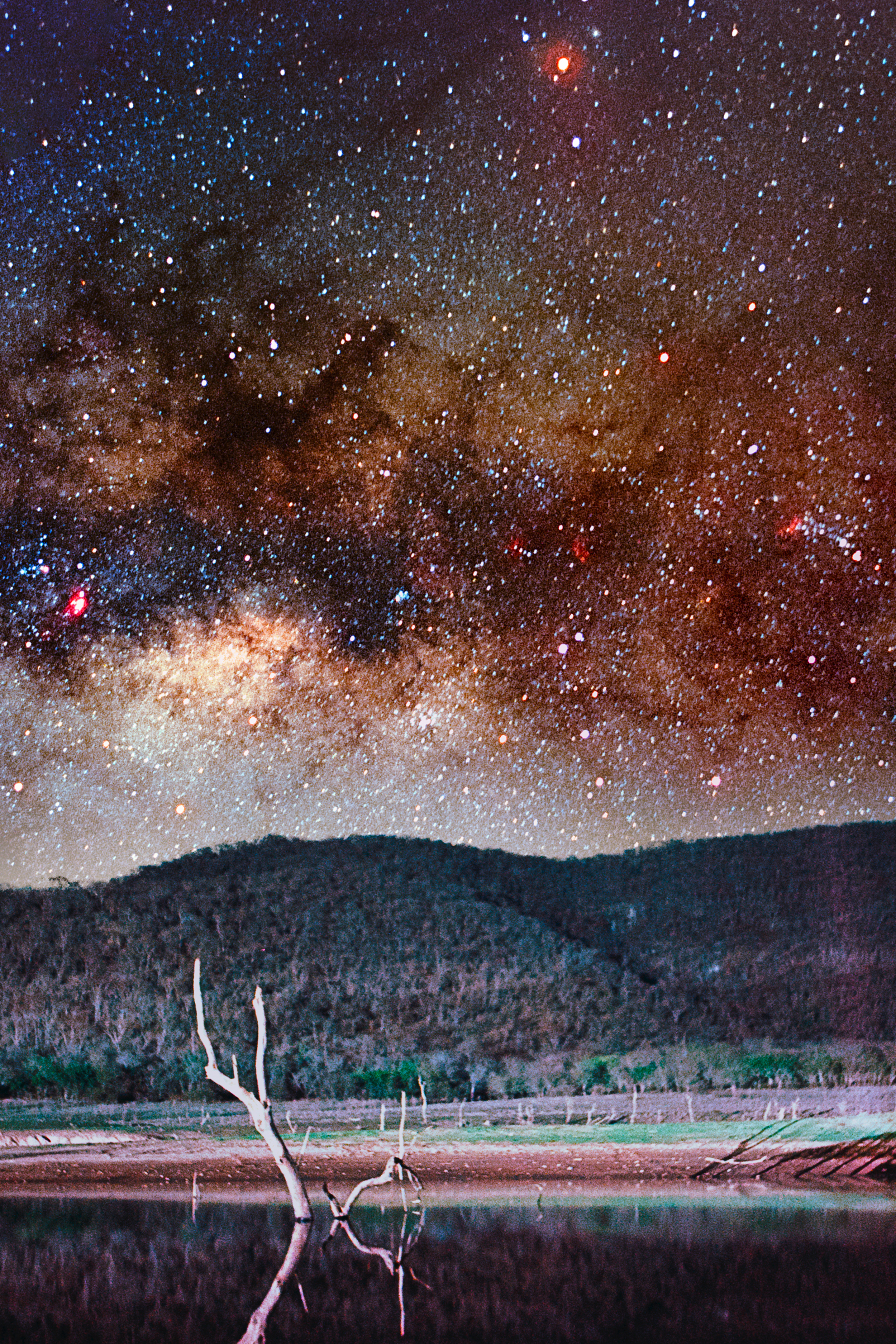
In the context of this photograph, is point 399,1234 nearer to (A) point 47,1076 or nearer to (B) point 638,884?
(A) point 47,1076

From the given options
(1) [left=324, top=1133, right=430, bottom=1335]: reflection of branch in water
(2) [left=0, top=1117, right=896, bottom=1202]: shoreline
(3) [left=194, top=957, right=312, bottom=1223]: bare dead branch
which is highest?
(3) [left=194, top=957, right=312, bottom=1223]: bare dead branch

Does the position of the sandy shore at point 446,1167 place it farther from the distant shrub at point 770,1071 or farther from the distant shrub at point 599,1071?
the distant shrub at point 770,1071

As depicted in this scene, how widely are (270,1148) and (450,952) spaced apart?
33052 millimetres

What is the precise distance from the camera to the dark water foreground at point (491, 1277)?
8703mm

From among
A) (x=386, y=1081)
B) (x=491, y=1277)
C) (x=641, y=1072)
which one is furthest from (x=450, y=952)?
(x=491, y=1277)

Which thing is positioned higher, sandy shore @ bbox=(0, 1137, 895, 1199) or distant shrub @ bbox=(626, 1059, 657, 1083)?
distant shrub @ bbox=(626, 1059, 657, 1083)

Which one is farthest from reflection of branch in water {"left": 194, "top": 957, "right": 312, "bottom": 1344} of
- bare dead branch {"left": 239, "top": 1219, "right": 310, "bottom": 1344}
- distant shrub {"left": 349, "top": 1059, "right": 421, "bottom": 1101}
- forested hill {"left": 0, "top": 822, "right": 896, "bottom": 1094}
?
forested hill {"left": 0, "top": 822, "right": 896, "bottom": 1094}

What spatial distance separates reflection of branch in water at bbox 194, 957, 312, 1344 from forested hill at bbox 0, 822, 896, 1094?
2289 centimetres

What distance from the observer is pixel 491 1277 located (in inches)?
390

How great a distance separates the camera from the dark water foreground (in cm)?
870

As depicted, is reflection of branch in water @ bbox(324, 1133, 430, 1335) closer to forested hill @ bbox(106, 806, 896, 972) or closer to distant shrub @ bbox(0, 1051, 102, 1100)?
distant shrub @ bbox(0, 1051, 102, 1100)

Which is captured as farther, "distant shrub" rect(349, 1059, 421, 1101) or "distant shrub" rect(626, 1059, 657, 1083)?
"distant shrub" rect(349, 1059, 421, 1101)

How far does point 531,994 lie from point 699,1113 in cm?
1407

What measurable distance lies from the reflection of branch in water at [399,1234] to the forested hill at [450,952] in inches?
837
